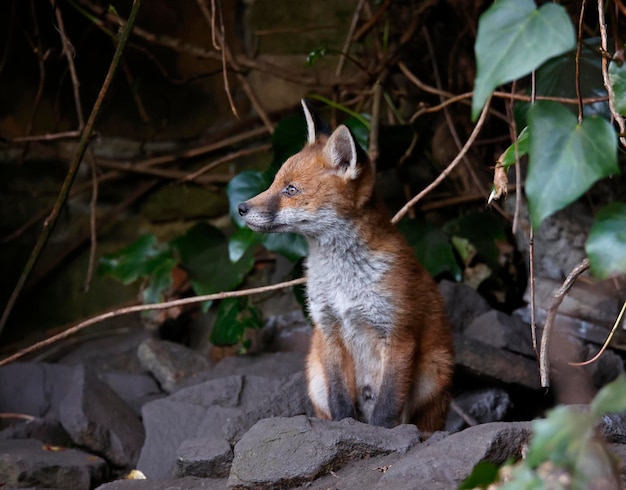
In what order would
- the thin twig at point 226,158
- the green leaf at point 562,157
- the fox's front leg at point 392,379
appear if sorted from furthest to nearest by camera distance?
the thin twig at point 226,158 < the fox's front leg at point 392,379 < the green leaf at point 562,157

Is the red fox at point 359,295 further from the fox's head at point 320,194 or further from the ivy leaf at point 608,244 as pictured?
the ivy leaf at point 608,244

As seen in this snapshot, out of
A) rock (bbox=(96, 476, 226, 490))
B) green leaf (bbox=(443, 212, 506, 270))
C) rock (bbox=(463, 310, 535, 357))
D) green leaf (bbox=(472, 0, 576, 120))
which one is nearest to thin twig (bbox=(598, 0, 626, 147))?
green leaf (bbox=(472, 0, 576, 120))

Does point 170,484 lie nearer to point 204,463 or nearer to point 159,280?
point 204,463

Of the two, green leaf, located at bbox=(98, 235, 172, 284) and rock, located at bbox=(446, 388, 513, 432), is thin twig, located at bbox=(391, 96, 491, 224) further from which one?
green leaf, located at bbox=(98, 235, 172, 284)

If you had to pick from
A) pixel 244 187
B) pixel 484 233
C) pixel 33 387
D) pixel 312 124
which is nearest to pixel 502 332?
pixel 484 233

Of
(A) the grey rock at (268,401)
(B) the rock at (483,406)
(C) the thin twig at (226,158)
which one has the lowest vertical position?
(B) the rock at (483,406)

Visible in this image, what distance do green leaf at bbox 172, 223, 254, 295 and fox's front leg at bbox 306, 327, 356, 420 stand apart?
1.57m

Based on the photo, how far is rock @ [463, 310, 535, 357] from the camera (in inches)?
201

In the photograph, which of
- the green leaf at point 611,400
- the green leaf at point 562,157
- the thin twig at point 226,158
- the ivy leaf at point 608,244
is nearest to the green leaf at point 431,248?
the thin twig at point 226,158

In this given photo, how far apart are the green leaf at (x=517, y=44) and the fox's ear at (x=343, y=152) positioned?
7.11 feet

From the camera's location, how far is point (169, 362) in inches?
227

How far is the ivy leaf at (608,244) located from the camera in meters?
2.04

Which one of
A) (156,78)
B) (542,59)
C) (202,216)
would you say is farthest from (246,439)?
(156,78)

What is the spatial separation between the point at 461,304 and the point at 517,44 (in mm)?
3888
